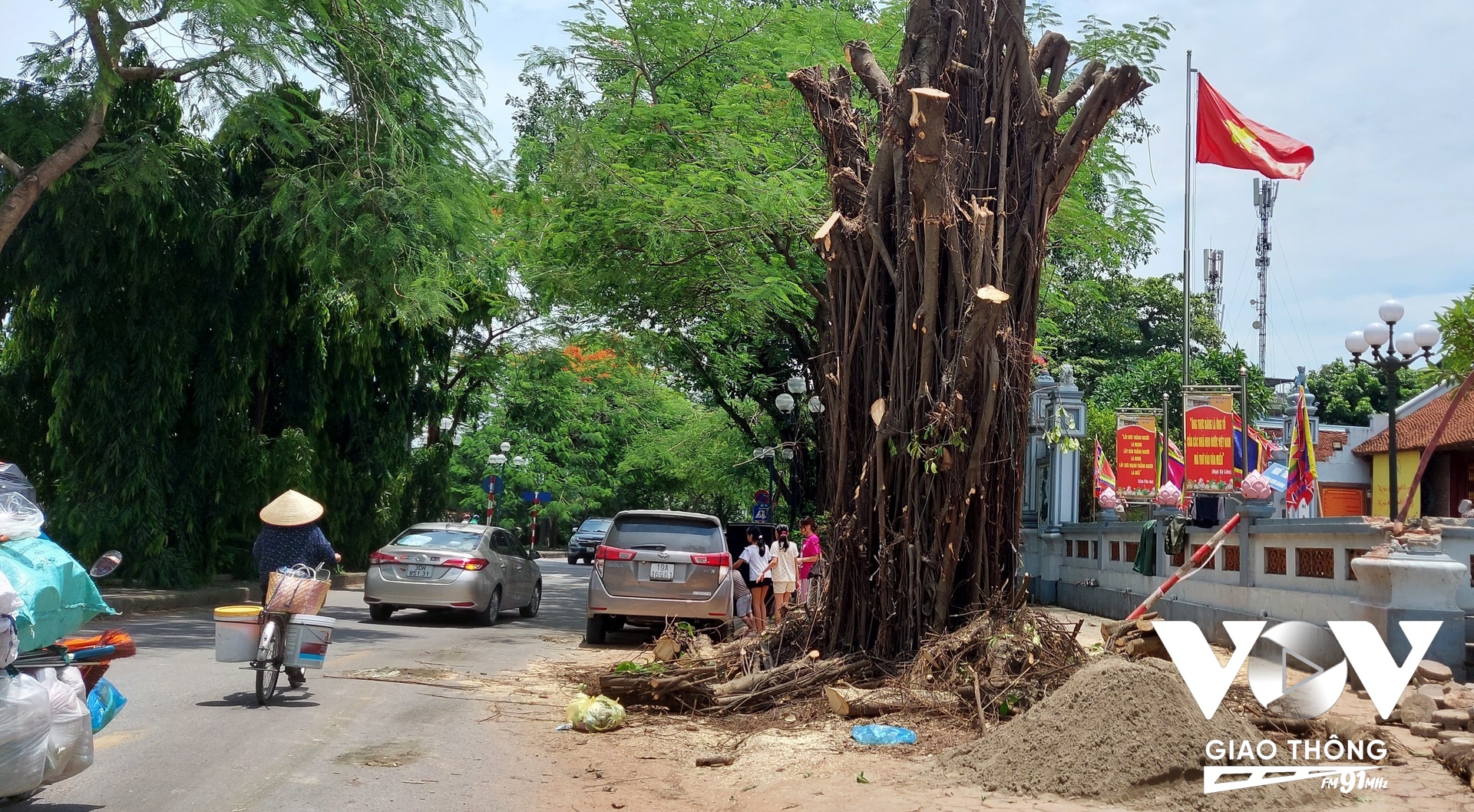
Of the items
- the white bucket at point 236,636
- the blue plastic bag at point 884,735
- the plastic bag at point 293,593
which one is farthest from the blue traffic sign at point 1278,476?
the white bucket at point 236,636

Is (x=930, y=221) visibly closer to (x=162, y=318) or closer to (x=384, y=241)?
(x=384, y=241)

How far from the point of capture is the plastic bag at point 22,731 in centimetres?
495

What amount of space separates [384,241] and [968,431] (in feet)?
27.7

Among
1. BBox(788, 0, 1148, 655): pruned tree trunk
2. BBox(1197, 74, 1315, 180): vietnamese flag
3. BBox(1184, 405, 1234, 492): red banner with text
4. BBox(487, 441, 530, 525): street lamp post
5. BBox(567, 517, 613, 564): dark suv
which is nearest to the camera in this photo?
BBox(788, 0, 1148, 655): pruned tree trunk

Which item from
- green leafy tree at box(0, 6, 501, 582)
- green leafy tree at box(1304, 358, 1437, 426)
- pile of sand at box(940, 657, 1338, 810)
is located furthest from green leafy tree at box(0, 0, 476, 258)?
Result: green leafy tree at box(1304, 358, 1437, 426)

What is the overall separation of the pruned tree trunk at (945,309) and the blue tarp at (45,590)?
5.51 metres

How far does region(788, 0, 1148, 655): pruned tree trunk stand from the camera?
8953 millimetres

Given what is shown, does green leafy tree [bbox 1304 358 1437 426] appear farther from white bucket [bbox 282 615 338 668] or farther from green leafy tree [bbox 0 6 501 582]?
white bucket [bbox 282 615 338 668]

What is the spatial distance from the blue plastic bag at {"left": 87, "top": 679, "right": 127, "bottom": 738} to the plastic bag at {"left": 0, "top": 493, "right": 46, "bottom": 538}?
86 centimetres

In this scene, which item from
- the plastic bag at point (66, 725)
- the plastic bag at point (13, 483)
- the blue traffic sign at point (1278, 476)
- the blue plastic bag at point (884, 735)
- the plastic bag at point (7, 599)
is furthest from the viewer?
the blue traffic sign at point (1278, 476)

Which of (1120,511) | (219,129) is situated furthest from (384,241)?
(1120,511)

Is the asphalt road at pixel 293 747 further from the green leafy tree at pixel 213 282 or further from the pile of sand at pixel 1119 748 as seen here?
the green leafy tree at pixel 213 282

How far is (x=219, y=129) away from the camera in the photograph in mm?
15242

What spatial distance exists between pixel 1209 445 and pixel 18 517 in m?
21.8
